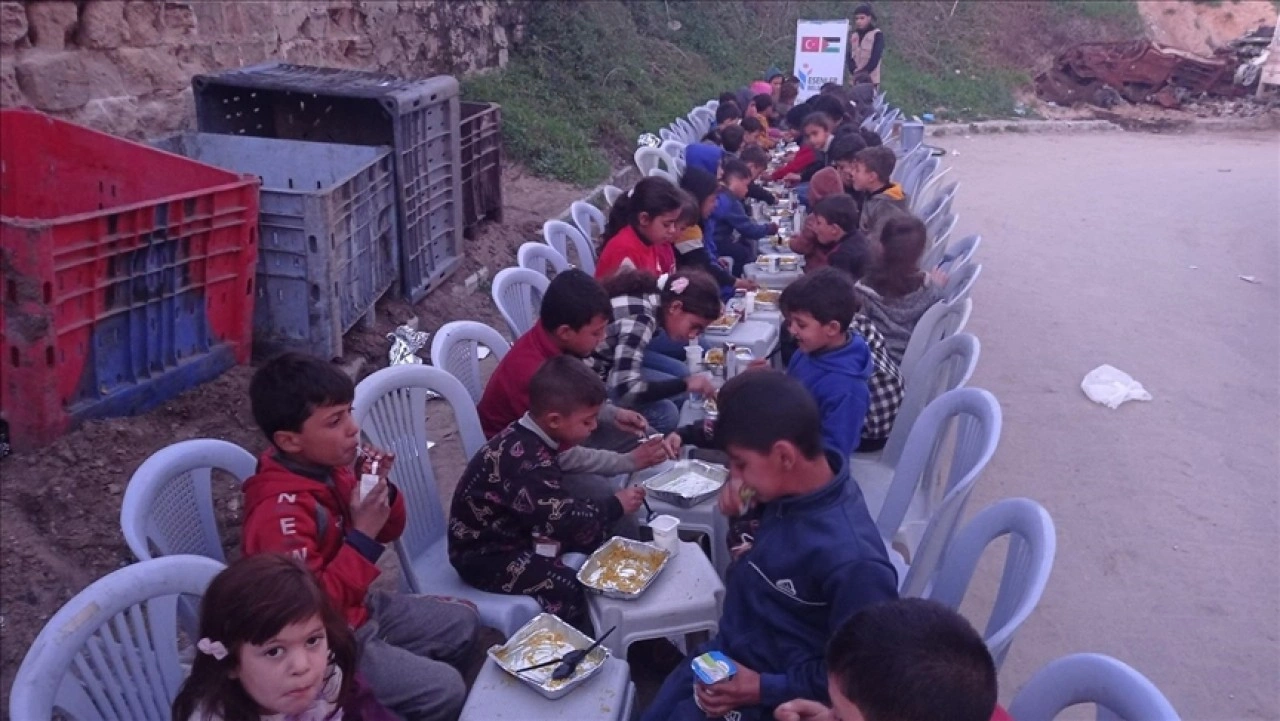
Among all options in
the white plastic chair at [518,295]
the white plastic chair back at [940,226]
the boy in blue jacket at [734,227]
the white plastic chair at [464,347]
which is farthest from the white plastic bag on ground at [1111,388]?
the white plastic chair at [464,347]

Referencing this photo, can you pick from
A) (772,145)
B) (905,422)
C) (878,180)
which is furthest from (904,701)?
(772,145)

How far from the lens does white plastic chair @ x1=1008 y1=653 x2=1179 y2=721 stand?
1.61m

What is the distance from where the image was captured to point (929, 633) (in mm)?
1564

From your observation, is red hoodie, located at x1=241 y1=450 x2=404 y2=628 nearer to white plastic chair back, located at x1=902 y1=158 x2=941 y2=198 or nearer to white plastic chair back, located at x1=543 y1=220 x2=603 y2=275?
white plastic chair back, located at x1=543 y1=220 x2=603 y2=275

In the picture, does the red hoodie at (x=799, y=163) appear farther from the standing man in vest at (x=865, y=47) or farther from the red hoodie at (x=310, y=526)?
the red hoodie at (x=310, y=526)

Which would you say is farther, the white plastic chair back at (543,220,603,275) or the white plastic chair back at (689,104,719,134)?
the white plastic chair back at (689,104,719,134)

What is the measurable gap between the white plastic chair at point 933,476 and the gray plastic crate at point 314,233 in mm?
2896

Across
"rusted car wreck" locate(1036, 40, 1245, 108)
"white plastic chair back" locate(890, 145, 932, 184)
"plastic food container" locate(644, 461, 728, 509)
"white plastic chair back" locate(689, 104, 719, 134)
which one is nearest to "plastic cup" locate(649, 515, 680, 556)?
"plastic food container" locate(644, 461, 728, 509)

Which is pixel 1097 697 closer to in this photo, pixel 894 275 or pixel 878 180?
pixel 894 275

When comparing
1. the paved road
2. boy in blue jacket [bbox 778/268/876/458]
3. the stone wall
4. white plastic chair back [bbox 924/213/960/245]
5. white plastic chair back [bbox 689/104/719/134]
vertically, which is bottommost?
the paved road

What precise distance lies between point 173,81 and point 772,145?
20.6 feet

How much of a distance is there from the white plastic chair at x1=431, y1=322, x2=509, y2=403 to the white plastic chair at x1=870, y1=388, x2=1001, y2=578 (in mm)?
1555

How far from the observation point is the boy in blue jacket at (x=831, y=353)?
126 inches

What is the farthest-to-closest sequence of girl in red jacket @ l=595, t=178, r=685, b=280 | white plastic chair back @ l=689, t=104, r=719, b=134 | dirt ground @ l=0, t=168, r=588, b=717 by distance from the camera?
1. white plastic chair back @ l=689, t=104, r=719, b=134
2. girl in red jacket @ l=595, t=178, r=685, b=280
3. dirt ground @ l=0, t=168, r=588, b=717
